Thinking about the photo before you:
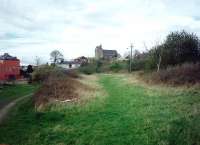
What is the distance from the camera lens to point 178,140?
12.9m

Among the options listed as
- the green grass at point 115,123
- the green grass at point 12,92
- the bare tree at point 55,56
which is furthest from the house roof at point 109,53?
the green grass at point 115,123

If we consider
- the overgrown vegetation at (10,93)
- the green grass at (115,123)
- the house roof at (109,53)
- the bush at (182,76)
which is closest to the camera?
the green grass at (115,123)

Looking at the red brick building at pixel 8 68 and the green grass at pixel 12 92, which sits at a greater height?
the red brick building at pixel 8 68

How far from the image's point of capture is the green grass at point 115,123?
13844 millimetres

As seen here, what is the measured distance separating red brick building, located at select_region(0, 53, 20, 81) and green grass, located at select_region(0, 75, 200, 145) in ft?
158

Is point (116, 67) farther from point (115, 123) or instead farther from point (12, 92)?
point (115, 123)

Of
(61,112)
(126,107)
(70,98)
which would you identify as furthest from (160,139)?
(70,98)

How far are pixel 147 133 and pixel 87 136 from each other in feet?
8.97

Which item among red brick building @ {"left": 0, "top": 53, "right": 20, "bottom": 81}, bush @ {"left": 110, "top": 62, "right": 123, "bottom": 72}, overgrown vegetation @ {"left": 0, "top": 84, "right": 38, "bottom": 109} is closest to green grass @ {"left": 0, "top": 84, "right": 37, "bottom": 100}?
overgrown vegetation @ {"left": 0, "top": 84, "right": 38, "bottom": 109}

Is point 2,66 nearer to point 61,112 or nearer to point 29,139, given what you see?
point 61,112

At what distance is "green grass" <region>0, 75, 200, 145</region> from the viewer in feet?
45.4

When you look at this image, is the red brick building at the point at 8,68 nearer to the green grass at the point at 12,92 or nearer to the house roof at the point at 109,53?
the green grass at the point at 12,92

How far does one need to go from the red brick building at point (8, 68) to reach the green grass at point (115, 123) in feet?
158

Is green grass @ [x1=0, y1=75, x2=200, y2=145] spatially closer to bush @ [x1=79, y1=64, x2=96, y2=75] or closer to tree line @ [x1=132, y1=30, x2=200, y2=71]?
tree line @ [x1=132, y1=30, x2=200, y2=71]
